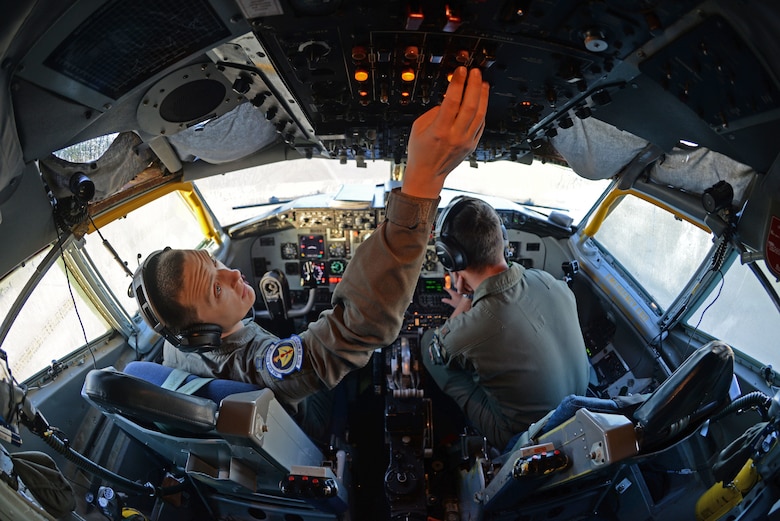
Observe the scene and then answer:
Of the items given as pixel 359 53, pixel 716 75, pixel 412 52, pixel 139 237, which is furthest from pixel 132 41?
pixel 139 237

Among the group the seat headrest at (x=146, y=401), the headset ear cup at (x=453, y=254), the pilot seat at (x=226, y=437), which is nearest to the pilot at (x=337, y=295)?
the pilot seat at (x=226, y=437)

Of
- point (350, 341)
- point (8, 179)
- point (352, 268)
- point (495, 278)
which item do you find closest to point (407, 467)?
point (495, 278)

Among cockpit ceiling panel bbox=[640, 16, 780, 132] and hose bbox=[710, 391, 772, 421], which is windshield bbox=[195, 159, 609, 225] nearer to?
hose bbox=[710, 391, 772, 421]

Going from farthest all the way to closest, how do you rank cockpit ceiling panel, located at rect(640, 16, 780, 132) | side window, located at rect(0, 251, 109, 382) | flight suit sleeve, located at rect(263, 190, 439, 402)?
1. side window, located at rect(0, 251, 109, 382)
2. cockpit ceiling panel, located at rect(640, 16, 780, 132)
3. flight suit sleeve, located at rect(263, 190, 439, 402)

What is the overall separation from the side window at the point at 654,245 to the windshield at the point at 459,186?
0.33 m

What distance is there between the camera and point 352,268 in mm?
1316

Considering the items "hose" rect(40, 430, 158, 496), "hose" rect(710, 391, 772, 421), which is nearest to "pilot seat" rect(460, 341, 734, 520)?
"hose" rect(710, 391, 772, 421)

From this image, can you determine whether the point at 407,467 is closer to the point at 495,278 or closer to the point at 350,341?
the point at 495,278

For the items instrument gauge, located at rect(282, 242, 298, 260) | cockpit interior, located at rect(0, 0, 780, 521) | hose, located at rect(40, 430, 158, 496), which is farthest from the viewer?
instrument gauge, located at rect(282, 242, 298, 260)

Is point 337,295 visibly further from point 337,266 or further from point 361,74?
point 337,266

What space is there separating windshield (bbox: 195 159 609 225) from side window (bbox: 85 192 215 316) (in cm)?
23

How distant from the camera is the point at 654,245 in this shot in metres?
3.25

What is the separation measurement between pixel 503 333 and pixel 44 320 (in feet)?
6.95

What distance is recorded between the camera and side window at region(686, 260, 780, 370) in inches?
92.4
